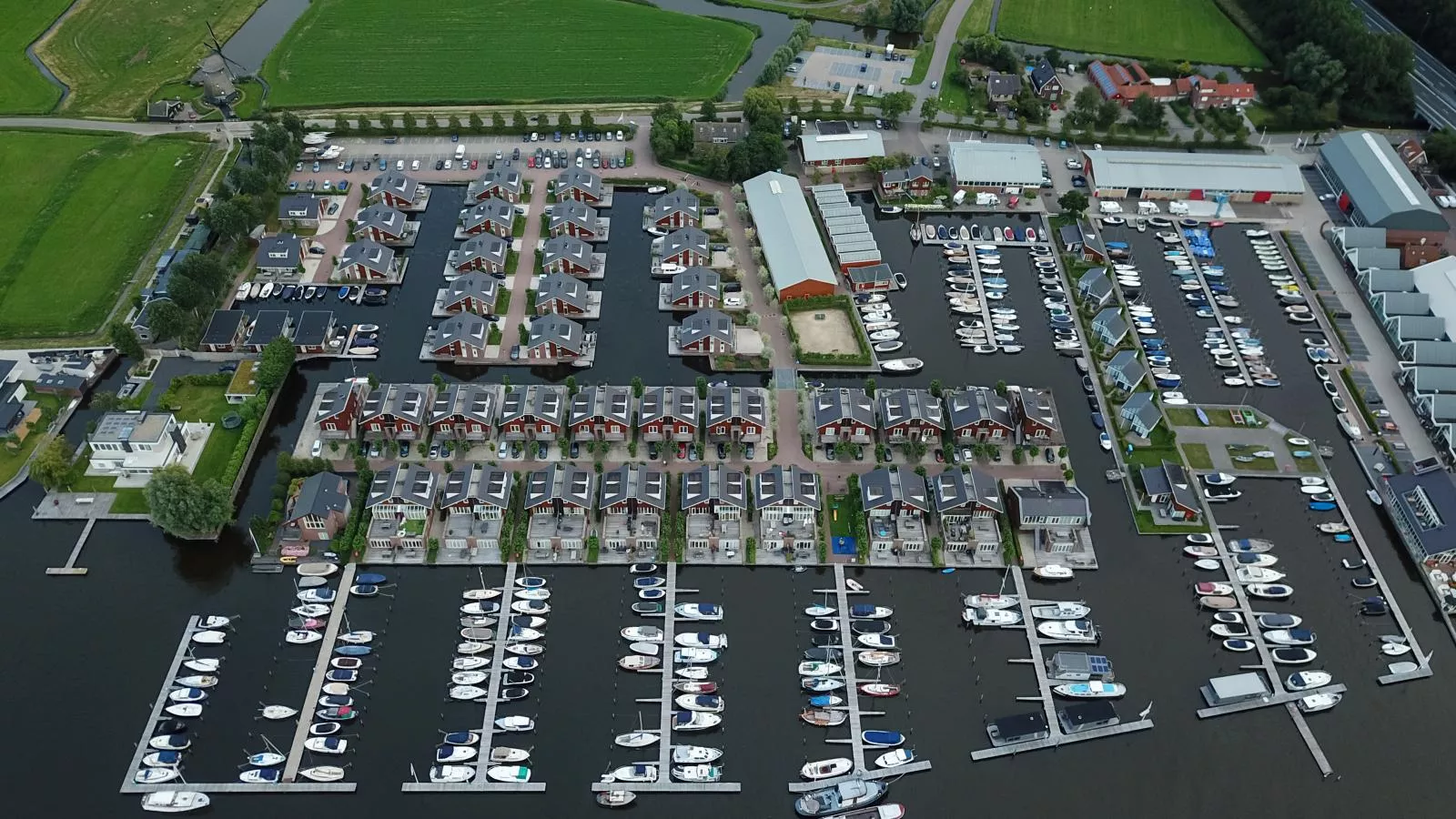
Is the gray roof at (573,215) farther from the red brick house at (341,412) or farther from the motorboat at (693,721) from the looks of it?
the motorboat at (693,721)

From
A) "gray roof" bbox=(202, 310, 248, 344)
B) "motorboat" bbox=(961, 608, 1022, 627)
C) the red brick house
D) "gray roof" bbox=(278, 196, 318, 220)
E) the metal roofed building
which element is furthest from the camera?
the metal roofed building

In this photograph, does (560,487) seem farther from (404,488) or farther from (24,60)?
(24,60)

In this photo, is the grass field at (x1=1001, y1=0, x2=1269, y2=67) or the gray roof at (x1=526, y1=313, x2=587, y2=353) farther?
the grass field at (x1=1001, y1=0, x2=1269, y2=67)

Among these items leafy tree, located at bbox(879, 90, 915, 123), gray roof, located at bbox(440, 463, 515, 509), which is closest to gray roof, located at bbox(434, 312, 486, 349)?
gray roof, located at bbox(440, 463, 515, 509)

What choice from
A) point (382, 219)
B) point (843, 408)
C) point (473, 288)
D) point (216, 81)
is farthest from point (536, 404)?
point (216, 81)

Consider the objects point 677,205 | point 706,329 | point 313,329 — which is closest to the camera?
point 706,329

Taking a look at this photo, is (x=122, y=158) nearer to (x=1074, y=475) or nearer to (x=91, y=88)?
(x=91, y=88)

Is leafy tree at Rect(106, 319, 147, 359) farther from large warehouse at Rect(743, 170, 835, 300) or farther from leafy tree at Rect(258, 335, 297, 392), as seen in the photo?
large warehouse at Rect(743, 170, 835, 300)
